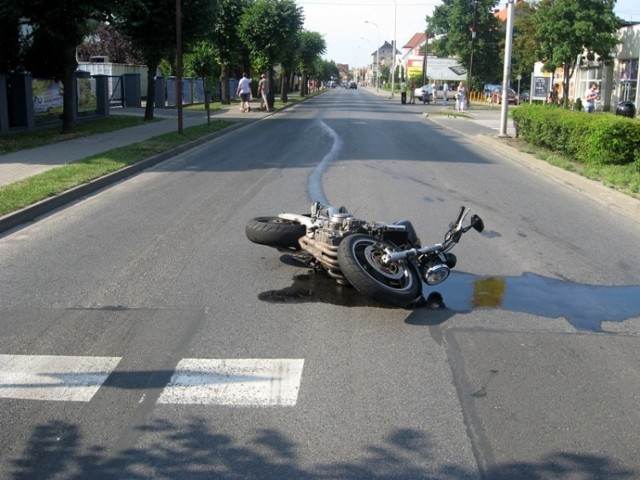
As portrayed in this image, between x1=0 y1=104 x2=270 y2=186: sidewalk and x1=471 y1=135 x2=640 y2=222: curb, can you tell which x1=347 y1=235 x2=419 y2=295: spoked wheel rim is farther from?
x1=0 y1=104 x2=270 y2=186: sidewalk

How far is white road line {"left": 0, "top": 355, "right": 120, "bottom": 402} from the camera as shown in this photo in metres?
4.56

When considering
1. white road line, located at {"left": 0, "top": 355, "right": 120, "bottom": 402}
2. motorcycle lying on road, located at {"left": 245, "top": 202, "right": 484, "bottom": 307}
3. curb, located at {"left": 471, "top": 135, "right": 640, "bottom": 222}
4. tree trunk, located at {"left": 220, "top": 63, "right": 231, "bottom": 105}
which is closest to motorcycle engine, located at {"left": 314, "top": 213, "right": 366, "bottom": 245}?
motorcycle lying on road, located at {"left": 245, "top": 202, "right": 484, "bottom": 307}

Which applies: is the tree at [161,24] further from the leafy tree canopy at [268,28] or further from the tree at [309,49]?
the tree at [309,49]

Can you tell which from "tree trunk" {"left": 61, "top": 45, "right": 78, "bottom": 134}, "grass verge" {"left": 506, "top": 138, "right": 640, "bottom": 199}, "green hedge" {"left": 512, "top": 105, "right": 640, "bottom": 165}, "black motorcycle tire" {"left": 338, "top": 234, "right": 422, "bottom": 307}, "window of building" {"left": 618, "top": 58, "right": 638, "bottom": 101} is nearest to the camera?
"black motorcycle tire" {"left": 338, "top": 234, "right": 422, "bottom": 307}

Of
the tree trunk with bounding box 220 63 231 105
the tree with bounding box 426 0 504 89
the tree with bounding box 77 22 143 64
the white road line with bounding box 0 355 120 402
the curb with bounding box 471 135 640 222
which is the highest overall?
the tree with bounding box 426 0 504 89

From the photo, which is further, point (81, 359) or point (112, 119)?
point (112, 119)

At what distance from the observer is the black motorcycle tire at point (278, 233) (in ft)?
23.7

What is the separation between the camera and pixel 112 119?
2761 cm

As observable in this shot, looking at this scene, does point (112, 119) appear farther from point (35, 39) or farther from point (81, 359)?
point (81, 359)

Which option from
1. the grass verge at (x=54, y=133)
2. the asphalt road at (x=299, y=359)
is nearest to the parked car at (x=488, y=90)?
the grass verge at (x=54, y=133)

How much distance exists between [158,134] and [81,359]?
17386 millimetres

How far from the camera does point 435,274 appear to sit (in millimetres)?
6328

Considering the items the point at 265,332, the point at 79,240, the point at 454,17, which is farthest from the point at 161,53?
the point at 454,17

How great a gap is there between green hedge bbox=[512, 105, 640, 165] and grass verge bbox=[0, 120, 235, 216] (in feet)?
31.0
